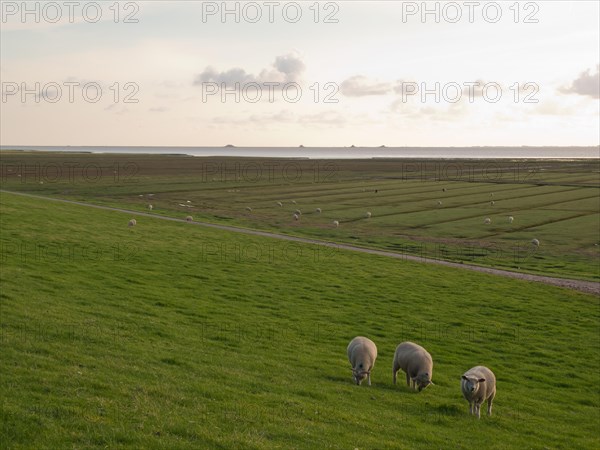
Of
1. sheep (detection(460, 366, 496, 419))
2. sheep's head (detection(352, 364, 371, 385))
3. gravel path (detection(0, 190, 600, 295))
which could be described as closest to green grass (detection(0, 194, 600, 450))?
sheep (detection(460, 366, 496, 419))

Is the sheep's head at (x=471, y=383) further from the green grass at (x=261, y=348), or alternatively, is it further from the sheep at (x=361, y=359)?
the sheep at (x=361, y=359)

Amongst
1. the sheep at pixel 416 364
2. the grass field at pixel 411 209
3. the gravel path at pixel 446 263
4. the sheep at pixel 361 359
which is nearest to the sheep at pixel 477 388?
the sheep at pixel 416 364

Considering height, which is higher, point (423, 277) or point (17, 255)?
point (17, 255)

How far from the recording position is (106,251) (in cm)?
4188

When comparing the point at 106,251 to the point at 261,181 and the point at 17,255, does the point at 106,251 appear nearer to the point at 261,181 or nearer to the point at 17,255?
the point at 17,255

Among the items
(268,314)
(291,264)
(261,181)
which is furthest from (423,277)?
(261,181)

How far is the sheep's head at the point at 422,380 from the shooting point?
2008 cm

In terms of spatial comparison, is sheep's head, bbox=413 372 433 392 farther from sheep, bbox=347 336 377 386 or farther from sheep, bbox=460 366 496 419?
sheep, bbox=347 336 377 386

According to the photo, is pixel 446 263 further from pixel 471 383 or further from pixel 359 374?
pixel 471 383

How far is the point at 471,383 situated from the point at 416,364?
2.44 metres

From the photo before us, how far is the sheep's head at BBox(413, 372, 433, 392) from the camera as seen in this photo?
20078mm

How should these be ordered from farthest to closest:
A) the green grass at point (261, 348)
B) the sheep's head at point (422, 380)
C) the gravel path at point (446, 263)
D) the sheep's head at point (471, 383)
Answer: the gravel path at point (446, 263) → the sheep's head at point (422, 380) → the sheep's head at point (471, 383) → the green grass at point (261, 348)

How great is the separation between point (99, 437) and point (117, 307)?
15.2 metres

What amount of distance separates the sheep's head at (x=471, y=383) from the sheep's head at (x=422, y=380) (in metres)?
1.82
